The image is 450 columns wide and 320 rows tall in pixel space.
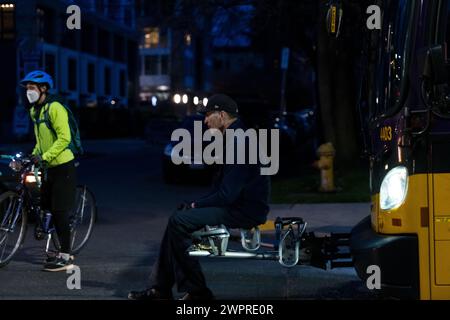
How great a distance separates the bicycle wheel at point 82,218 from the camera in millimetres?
8560

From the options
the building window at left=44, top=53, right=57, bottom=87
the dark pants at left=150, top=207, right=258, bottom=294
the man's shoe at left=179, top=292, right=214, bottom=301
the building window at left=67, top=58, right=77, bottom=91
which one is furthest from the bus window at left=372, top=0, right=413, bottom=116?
the building window at left=67, top=58, right=77, bottom=91

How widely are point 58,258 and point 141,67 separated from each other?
230ft

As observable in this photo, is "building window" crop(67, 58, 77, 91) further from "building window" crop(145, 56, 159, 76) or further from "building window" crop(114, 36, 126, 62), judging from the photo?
"building window" crop(145, 56, 159, 76)

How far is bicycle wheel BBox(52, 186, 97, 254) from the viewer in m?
8.56

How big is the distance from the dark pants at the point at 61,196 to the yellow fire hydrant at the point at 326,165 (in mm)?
6509

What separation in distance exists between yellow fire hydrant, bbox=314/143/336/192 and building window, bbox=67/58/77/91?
37.3 metres

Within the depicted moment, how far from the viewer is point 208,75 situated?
276ft

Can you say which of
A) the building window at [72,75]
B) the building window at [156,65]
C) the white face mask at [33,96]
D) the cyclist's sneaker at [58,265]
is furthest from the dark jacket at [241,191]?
the building window at [156,65]

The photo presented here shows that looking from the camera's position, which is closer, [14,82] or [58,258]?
[58,258]

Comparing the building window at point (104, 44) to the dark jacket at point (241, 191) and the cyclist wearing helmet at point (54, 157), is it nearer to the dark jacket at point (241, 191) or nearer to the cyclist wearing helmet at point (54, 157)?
the cyclist wearing helmet at point (54, 157)

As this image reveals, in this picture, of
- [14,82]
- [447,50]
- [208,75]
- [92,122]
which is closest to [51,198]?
[447,50]

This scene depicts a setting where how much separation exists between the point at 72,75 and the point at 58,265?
43.1 meters

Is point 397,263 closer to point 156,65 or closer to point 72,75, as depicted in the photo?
point 72,75

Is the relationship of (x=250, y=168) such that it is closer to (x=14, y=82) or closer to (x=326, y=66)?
(x=326, y=66)
